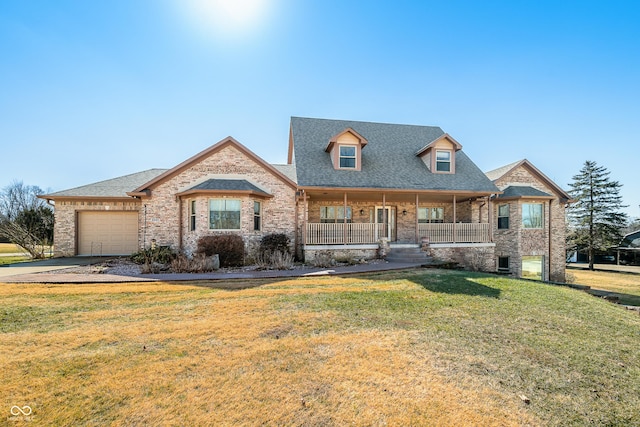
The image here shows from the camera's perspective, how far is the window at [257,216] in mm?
14016

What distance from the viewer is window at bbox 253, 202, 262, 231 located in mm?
14016

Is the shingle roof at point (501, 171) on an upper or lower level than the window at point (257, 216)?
upper

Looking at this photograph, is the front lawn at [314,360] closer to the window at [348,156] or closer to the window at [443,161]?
the window at [348,156]

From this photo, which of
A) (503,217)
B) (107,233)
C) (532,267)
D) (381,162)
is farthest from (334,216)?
(107,233)

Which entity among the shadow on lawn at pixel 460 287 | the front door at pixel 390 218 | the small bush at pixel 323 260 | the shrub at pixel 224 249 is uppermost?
the front door at pixel 390 218

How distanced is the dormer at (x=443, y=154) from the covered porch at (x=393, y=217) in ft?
5.84

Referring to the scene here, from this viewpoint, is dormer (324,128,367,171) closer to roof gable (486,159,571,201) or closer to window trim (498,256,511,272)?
roof gable (486,159,571,201)

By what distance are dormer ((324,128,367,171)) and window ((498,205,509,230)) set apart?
9406 mm

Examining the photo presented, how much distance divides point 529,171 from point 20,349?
75.5 ft

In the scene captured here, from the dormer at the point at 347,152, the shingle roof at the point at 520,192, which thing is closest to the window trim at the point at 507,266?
the shingle roof at the point at 520,192

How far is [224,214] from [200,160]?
3.29 meters

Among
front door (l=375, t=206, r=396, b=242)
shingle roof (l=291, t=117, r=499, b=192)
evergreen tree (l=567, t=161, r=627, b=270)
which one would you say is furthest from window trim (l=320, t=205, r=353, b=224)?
evergreen tree (l=567, t=161, r=627, b=270)

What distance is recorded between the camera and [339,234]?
14250 millimetres

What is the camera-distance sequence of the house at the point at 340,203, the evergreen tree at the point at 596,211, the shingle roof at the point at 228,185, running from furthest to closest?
the evergreen tree at the point at 596,211
the house at the point at 340,203
the shingle roof at the point at 228,185
